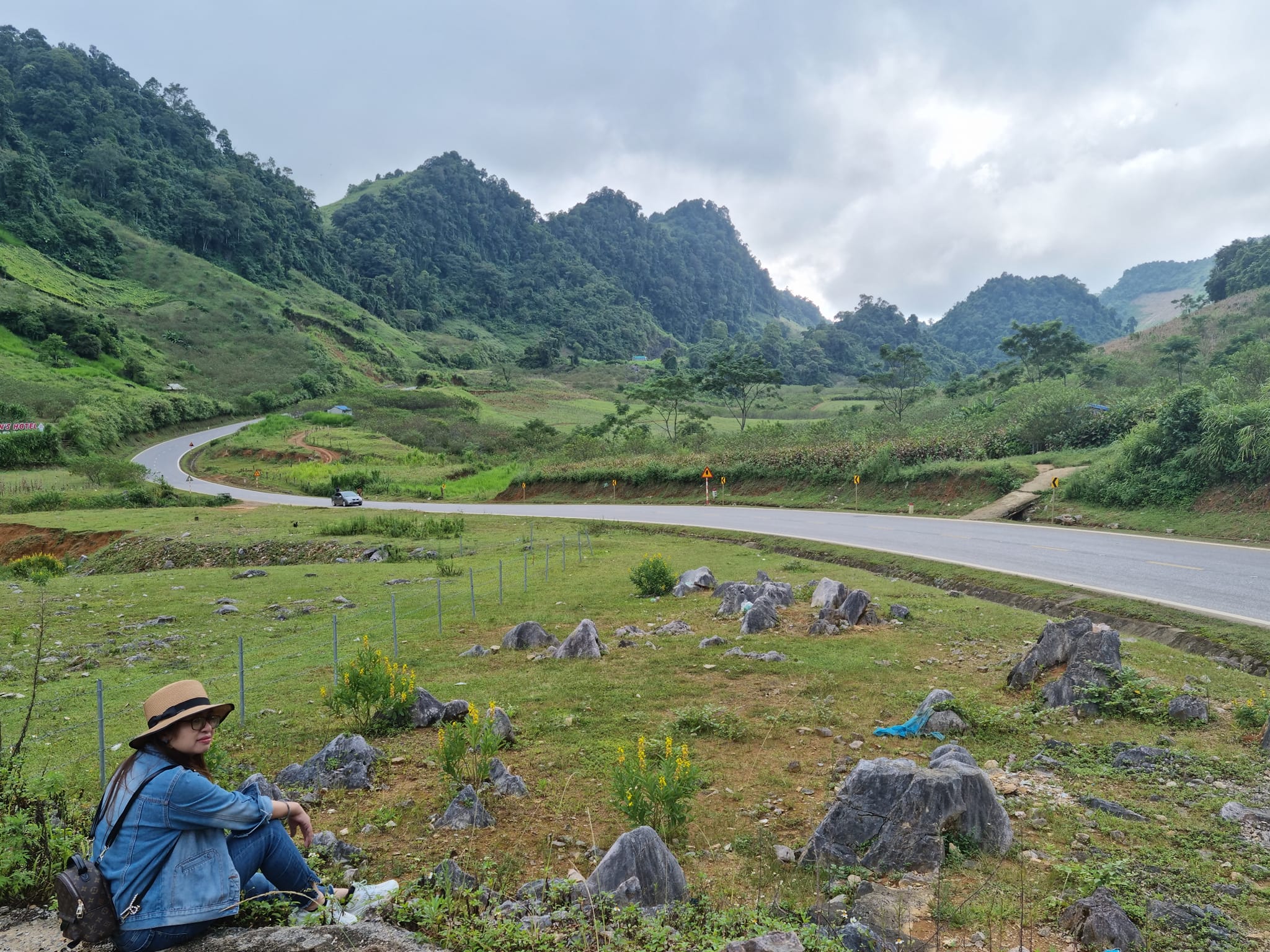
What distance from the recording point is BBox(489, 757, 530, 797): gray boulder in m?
6.70

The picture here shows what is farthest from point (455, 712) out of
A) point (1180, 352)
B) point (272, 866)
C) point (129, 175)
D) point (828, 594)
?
point (129, 175)

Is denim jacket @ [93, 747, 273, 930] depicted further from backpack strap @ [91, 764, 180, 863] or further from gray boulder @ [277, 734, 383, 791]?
gray boulder @ [277, 734, 383, 791]

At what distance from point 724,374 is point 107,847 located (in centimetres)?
6217

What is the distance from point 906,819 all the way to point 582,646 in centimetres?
683

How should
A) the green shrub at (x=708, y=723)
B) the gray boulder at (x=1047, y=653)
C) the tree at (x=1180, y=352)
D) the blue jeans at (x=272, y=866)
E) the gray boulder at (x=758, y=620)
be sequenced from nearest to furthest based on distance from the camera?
the blue jeans at (x=272, y=866) → the green shrub at (x=708, y=723) → the gray boulder at (x=1047, y=653) → the gray boulder at (x=758, y=620) → the tree at (x=1180, y=352)

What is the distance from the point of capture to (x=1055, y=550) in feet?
61.8

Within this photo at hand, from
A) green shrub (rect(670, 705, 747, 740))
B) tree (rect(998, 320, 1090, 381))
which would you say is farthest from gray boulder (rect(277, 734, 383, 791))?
tree (rect(998, 320, 1090, 381))

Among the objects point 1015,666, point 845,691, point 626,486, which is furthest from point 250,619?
point 626,486

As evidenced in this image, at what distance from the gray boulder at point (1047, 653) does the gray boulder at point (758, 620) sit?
4.17 meters

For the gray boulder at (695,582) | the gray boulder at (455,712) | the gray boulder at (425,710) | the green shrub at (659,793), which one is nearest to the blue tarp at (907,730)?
the green shrub at (659,793)

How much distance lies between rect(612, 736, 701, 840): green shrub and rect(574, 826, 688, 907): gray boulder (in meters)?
0.75

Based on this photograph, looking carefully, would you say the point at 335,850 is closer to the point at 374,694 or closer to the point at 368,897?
the point at 368,897

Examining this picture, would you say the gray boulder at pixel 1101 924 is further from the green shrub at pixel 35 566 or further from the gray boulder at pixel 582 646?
the green shrub at pixel 35 566

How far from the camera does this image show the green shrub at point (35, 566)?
21531 mm
